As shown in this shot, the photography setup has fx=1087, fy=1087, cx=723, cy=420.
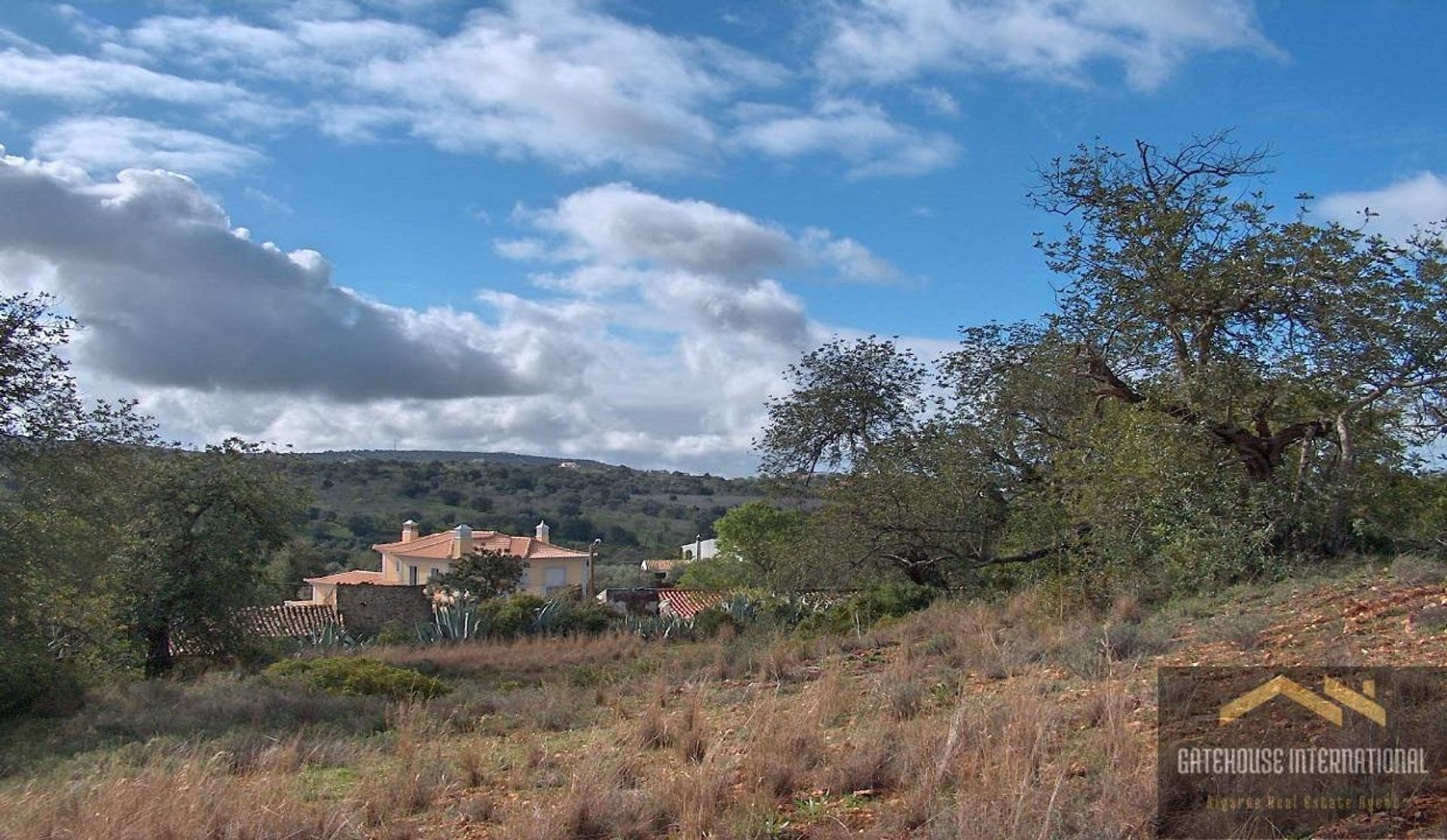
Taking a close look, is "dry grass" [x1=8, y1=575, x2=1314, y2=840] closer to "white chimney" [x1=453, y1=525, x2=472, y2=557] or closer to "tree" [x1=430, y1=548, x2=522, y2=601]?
"tree" [x1=430, y1=548, x2=522, y2=601]

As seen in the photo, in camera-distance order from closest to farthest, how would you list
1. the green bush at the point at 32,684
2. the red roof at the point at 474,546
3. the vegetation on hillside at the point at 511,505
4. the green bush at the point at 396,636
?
the green bush at the point at 32,684, the green bush at the point at 396,636, the red roof at the point at 474,546, the vegetation on hillside at the point at 511,505

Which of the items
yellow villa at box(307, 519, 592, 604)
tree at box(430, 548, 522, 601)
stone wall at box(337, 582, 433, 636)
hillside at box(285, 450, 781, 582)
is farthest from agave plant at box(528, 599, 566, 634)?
hillside at box(285, 450, 781, 582)

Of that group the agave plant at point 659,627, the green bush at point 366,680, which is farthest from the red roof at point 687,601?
the green bush at point 366,680

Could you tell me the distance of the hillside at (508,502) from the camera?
245 ft

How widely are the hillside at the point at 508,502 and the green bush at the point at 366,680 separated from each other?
40.5 m

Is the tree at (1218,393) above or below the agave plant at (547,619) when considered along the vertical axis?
above

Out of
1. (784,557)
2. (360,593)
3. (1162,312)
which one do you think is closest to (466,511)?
(360,593)

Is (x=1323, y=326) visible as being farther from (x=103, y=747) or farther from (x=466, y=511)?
(x=466, y=511)

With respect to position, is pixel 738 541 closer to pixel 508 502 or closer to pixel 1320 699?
pixel 1320 699

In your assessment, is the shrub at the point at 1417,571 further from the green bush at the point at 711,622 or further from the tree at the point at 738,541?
the tree at the point at 738,541

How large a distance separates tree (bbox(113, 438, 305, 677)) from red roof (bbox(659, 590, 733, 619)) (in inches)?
393

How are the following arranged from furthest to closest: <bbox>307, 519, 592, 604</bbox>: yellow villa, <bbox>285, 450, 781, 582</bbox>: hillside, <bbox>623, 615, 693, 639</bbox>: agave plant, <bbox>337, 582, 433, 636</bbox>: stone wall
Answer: <bbox>285, 450, 781, 582</bbox>: hillside < <bbox>307, 519, 592, 604</bbox>: yellow villa < <bbox>337, 582, 433, 636</bbox>: stone wall < <bbox>623, 615, 693, 639</bbox>: agave plant

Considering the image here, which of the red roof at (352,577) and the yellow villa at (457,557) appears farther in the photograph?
the yellow villa at (457,557)

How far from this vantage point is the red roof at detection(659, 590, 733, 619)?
2803cm
